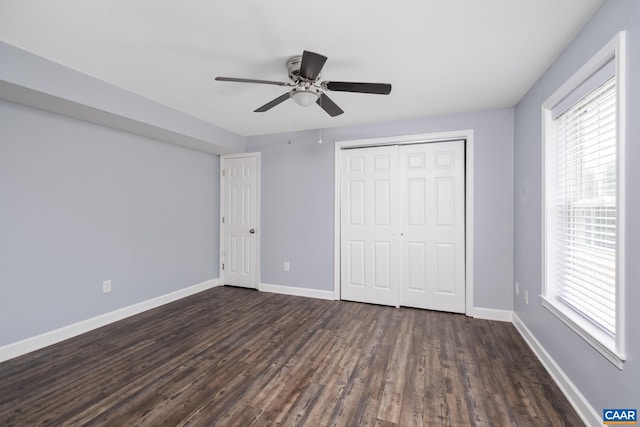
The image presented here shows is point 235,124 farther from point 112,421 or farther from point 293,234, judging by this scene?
point 112,421

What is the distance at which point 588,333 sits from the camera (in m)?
1.65

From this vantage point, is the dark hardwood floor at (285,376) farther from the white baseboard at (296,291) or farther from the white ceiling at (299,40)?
the white ceiling at (299,40)

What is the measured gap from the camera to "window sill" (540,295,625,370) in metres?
Answer: 1.44

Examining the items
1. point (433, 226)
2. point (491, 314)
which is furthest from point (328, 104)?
point (491, 314)

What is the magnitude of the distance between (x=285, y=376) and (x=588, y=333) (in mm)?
2000

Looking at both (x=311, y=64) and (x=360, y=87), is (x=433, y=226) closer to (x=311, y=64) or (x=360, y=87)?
(x=360, y=87)

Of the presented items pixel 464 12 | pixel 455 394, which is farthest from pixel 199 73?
pixel 455 394

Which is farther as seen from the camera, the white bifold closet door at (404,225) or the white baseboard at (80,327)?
the white bifold closet door at (404,225)

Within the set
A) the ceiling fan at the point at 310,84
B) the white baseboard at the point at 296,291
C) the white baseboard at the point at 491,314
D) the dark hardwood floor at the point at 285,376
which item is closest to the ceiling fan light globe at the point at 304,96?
the ceiling fan at the point at 310,84

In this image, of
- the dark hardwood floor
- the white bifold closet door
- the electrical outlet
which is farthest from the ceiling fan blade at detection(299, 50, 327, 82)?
the electrical outlet

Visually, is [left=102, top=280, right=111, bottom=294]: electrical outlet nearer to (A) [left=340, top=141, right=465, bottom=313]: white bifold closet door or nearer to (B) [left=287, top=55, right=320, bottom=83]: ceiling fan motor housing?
(A) [left=340, top=141, right=465, bottom=313]: white bifold closet door

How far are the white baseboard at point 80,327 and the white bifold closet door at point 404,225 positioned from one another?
2.44 m

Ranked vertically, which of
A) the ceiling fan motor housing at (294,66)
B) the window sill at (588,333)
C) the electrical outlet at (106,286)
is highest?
the ceiling fan motor housing at (294,66)

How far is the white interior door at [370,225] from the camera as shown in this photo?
147 inches
